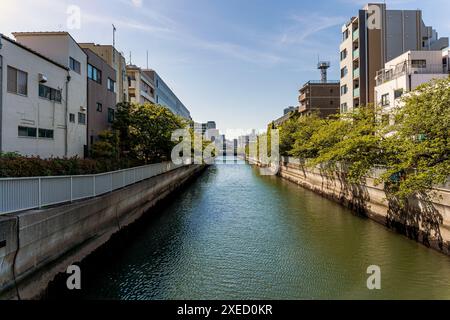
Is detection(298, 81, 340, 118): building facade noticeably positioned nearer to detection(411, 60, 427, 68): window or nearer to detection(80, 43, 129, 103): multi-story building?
detection(411, 60, 427, 68): window

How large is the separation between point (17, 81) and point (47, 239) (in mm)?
11020

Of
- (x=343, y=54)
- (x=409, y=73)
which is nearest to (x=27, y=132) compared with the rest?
(x=409, y=73)

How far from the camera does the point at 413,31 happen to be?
112 feet

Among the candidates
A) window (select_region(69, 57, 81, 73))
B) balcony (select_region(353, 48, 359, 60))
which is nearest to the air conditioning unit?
window (select_region(69, 57, 81, 73))

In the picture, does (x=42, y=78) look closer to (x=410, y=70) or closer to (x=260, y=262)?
(x=260, y=262)

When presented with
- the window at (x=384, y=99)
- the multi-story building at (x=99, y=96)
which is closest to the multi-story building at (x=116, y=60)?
the multi-story building at (x=99, y=96)

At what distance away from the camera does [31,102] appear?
52.6 ft

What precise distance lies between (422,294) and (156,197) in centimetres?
1737

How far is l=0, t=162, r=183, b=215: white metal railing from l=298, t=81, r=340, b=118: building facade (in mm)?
48519

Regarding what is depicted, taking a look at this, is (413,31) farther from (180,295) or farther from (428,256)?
(180,295)

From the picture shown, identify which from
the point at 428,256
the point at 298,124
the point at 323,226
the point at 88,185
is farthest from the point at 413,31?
the point at 88,185

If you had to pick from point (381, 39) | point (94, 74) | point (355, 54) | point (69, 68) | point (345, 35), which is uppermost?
point (345, 35)

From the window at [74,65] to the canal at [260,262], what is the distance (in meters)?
11.7

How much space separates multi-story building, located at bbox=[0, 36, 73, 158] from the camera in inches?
560
